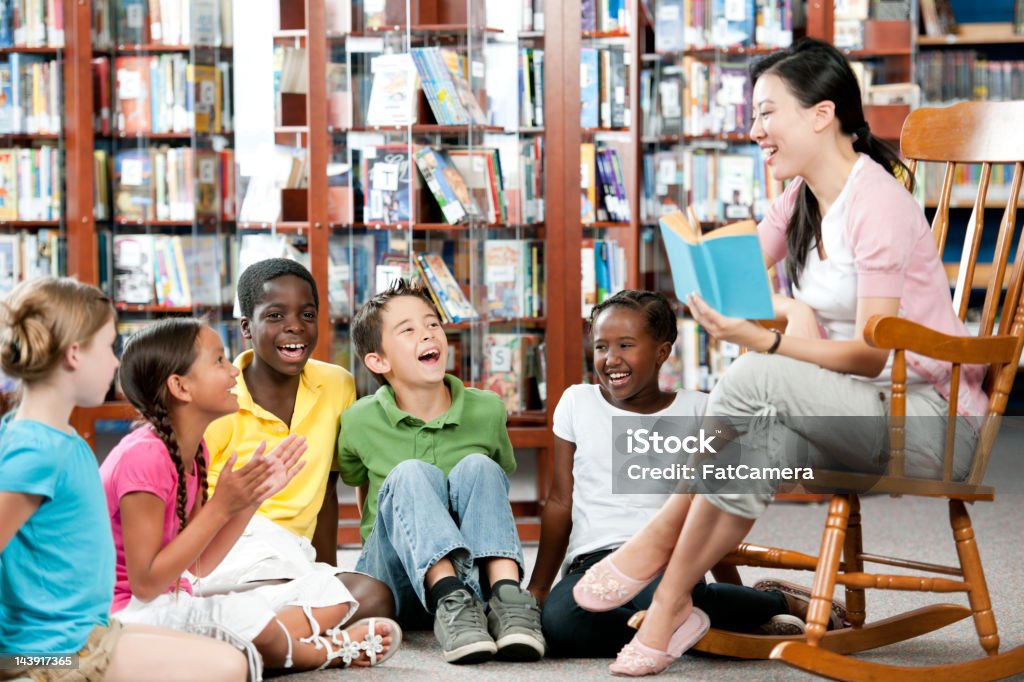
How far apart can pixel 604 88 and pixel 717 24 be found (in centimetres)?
45

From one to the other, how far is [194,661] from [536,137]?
7.09 feet

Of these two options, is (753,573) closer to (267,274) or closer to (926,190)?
(267,274)

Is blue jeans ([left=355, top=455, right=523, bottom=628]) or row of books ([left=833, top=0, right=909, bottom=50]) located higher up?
row of books ([left=833, top=0, right=909, bottom=50])

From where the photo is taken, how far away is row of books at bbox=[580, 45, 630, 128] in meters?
3.71

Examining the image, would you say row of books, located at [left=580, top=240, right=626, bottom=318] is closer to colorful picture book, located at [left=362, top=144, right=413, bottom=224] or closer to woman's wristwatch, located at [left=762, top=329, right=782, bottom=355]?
colorful picture book, located at [left=362, top=144, right=413, bottom=224]

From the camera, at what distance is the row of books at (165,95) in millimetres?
3920

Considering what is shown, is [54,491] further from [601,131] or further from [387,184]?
[601,131]

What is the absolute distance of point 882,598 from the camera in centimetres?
267

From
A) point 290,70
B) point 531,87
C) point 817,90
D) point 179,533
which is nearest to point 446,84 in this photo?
point 531,87

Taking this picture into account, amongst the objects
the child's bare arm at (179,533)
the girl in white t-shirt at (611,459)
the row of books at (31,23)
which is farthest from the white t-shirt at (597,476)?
the row of books at (31,23)

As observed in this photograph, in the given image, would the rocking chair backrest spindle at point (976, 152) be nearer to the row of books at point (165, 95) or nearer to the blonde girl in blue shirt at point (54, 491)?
the blonde girl in blue shirt at point (54, 491)

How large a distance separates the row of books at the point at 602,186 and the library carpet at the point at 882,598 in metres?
1.03

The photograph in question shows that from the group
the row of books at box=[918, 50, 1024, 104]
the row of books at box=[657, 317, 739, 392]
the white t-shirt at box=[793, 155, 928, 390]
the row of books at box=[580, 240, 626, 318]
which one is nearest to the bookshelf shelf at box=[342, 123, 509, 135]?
the row of books at box=[580, 240, 626, 318]

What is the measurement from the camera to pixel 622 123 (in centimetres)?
381
